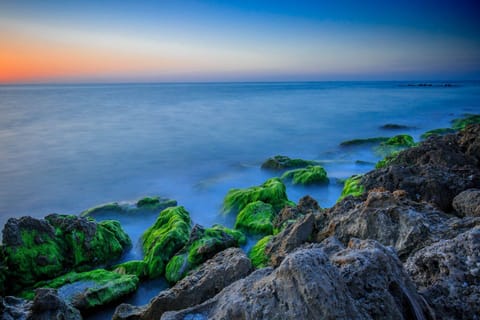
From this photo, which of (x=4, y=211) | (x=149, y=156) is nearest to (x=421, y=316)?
(x=4, y=211)

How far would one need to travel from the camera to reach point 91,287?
4348mm

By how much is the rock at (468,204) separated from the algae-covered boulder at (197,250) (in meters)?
3.06

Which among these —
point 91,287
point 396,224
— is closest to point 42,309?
point 91,287

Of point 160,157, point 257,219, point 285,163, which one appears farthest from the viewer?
point 160,157

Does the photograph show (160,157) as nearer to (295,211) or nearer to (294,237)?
(295,211)

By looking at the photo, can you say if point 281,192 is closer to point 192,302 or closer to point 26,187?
point 192,302

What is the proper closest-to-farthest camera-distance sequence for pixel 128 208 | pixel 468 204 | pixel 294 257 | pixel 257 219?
pixel 294 257 < pixel 468 204 < pixel 257 219 < pixel 128 208

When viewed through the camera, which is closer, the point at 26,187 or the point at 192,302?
the point at 192,302

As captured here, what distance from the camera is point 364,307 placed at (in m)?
1.86

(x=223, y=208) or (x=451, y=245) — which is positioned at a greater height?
(x=451, y=245)

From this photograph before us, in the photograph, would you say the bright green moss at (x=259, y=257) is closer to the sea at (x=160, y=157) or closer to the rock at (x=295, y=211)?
the rock at (x=295, y=211)

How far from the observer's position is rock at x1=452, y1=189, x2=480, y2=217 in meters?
3.54

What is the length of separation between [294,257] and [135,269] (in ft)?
12.4

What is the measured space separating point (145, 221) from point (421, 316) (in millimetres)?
6198
